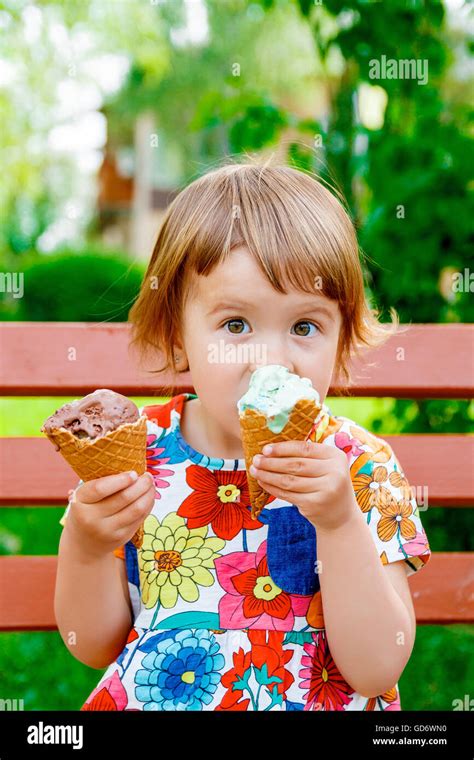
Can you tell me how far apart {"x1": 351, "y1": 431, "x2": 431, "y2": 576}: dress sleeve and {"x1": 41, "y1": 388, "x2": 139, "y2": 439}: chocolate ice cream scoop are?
56 centimetres

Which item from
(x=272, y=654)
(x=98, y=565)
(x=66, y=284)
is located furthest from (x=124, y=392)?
(x=66, y=284)

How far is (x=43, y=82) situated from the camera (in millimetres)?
10258

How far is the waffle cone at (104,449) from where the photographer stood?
151 centimetres

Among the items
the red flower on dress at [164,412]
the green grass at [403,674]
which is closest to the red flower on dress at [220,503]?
the red flower on dress at [164,412]

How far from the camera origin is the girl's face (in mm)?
1683

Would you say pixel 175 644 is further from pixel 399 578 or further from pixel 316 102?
pixel 316 102

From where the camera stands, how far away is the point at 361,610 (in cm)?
165

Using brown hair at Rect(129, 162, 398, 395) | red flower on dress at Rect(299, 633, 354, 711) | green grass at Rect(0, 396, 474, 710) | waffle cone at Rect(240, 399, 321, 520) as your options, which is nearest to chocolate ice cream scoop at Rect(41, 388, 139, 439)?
waffle cone at Rect(240, 399, 321, 520)

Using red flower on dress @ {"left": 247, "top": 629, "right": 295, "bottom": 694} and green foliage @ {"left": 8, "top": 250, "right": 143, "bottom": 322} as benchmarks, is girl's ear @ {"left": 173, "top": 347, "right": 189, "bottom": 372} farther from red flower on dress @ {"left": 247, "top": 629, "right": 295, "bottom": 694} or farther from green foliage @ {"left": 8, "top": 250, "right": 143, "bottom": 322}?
green foliage @ {"left": 8, "top": 250, "right": 143, "bottom": 322}

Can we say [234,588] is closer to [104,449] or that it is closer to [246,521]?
[246,521]

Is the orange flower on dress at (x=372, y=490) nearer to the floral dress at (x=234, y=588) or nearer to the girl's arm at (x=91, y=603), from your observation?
the floral dress at (x=234, y=588)
